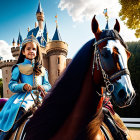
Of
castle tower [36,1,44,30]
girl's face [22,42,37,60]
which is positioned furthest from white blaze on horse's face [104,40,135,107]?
castle tower [36,1,44,30]

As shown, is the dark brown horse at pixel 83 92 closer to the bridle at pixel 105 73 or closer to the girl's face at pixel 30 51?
the bridle at pixel 105 73

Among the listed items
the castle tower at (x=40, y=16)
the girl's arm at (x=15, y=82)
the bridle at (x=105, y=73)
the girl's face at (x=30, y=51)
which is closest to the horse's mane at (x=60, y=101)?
the bridle at (x=105, y=73)

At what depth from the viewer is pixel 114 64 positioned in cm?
137

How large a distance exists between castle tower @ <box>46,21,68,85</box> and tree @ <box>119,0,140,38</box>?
54.0 ft

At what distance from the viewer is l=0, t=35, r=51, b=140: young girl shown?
1943mm

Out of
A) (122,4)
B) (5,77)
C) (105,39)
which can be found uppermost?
(122,4)

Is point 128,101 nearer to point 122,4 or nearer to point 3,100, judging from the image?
point 3,100

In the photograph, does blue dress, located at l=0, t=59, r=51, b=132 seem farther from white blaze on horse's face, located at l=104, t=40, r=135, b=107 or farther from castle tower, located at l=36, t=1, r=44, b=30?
castle tower, located at l=36, t=1, r=44, b=30

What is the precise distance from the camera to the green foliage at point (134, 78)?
11859mm

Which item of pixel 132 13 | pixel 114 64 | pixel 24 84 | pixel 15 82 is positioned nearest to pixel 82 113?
pixel 114 64

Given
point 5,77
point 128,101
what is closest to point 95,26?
point 128,101

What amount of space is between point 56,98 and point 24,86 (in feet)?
2.74

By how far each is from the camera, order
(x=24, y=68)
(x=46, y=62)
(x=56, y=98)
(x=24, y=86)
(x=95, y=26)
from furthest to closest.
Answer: (x=46, y=62)
(x=24, y=68)
(x=24, y=86)
(x=95, y=26)
(x=56, y=98)

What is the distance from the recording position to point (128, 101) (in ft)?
4.19
